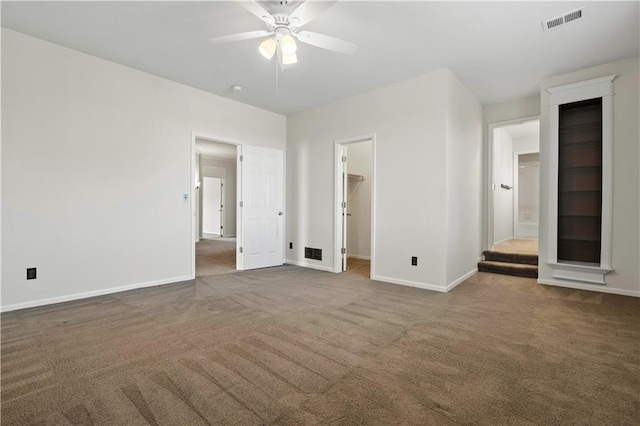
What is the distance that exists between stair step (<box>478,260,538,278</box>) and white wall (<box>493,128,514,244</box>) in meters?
1.54

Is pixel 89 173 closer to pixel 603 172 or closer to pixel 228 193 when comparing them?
pixel 603 172

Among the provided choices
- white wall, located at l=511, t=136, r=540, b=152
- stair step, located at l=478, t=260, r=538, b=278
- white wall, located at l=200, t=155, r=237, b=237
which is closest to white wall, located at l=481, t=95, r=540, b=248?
stair step, located at l=478, t=260, r=538, b=278

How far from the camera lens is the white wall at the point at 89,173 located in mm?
3020

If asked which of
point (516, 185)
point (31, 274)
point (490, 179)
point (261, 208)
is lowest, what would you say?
point (31, 274)

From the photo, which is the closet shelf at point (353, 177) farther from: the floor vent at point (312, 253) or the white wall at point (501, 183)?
the white wall at point (501, 183)

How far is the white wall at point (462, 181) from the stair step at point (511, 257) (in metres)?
0.25

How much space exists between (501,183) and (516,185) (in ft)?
4.98

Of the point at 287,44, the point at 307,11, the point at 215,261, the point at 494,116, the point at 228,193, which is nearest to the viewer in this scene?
the point at 307,11

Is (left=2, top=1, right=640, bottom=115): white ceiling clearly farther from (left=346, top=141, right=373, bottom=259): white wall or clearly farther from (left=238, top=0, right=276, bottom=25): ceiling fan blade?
(left=346, top=141, right=373, bottom=259): white wall

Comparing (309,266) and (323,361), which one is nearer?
(323,361)

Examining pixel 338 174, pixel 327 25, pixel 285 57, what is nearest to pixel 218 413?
pixel 285 57

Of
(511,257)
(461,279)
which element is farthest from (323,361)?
(511,257)

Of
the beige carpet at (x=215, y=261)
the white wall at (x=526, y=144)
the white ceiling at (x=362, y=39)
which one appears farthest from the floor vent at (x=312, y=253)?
the white wall at (x=526, y=144)

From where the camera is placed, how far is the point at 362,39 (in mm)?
3113
